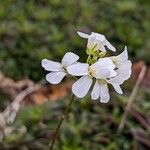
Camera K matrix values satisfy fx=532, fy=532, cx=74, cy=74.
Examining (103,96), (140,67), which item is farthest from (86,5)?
(103,96)

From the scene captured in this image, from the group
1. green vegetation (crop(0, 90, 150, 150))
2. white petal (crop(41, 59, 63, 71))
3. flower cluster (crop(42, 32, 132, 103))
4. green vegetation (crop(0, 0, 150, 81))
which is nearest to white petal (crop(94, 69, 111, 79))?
flower cluster (crop(42, 32, 132, 103))

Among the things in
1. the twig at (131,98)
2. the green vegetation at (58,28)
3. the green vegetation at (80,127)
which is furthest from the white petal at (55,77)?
the green vegetation at (58,28)

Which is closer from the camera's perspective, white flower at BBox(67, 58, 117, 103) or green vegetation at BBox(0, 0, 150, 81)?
white flower at BBox(67, 58, 117, 103)

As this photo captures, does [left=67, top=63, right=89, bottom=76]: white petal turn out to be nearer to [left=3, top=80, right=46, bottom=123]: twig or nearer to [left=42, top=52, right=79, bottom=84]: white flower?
[left=42, top=52, right=79, bottom=84]: white flower

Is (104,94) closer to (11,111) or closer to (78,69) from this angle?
(78,69)

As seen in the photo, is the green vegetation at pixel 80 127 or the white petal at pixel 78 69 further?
the green vegetation at pixel 80 127

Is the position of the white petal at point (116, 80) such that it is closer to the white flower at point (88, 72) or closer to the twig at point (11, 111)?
the white flower at point (88, 72)

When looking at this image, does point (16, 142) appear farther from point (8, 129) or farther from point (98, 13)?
point (98, 13)

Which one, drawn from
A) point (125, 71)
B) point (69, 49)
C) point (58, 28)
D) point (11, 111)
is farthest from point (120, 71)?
point (58, 28)
